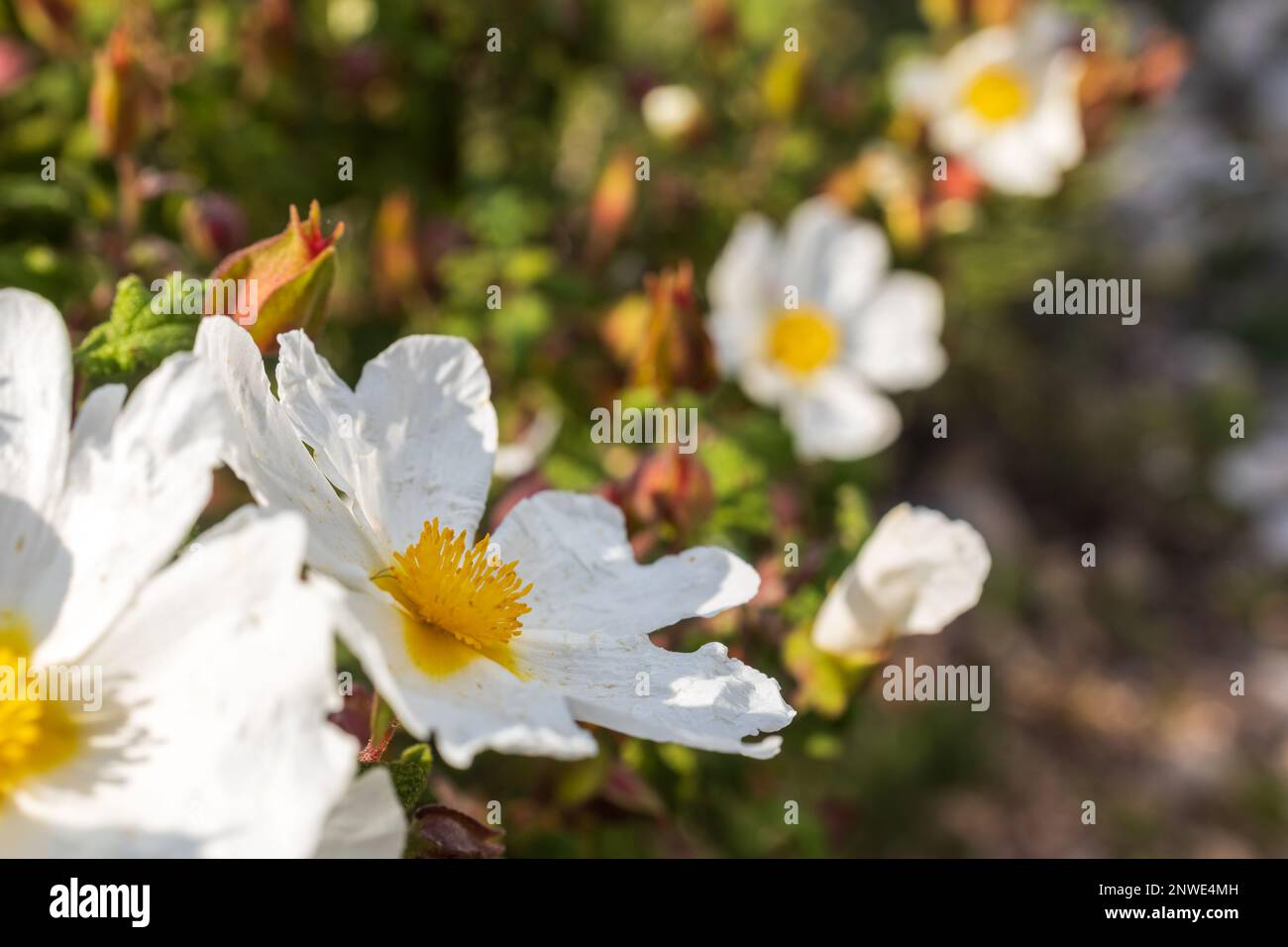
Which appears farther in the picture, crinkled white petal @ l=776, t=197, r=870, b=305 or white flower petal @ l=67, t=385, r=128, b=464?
crinkled white petal @ l=776, t=197, r=870, b=305

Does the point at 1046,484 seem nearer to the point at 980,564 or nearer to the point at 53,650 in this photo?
the point at 980,564

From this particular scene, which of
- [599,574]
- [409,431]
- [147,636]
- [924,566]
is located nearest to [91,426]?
[147,636]

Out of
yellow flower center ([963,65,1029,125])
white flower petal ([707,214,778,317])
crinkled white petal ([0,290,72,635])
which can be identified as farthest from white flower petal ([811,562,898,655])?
yellow flower center ([963,65,1029,125])

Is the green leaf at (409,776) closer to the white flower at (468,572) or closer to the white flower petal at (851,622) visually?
the white flower at (468,572)

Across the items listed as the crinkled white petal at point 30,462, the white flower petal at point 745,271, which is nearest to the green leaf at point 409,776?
the crinkled white petal at point 30,462

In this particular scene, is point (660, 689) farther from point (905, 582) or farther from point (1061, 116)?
point (1061, 116)

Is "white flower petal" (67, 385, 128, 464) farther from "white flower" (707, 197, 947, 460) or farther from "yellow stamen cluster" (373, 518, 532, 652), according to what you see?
"white flower" (707, 197, 947, 460)
